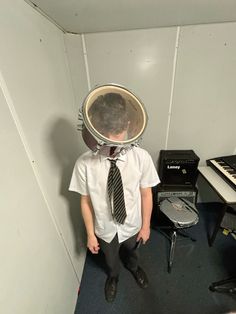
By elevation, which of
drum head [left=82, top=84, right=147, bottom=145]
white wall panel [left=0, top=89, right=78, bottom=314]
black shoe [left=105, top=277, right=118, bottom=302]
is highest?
drum head [left=82, top=84, right=147, bottom=145]

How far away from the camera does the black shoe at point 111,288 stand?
53.7 inches

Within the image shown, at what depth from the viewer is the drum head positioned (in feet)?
2.19

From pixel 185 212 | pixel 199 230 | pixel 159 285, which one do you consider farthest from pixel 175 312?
pixel 199 230

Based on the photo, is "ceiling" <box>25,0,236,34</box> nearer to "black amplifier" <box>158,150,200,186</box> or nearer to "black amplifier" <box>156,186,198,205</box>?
"black amplifier" <box>158,150,200,186</box>

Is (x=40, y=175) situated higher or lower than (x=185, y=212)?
higher

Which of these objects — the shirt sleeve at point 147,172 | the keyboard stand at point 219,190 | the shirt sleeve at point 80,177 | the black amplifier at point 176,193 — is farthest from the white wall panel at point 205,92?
the shirt sleeve at point 80,177

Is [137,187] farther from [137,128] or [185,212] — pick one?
[185,212]

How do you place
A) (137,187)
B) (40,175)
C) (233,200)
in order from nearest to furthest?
(40,175) → (137,187) → (233,200)

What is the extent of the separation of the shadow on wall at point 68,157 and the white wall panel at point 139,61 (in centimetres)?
59

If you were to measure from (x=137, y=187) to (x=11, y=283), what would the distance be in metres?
0.70

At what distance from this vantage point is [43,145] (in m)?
0.95

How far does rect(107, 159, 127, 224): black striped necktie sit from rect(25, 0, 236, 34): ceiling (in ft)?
2.69

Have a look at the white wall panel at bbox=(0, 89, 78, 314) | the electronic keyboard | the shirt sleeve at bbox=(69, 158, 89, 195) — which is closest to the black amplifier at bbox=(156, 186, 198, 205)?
the electronic keyboard

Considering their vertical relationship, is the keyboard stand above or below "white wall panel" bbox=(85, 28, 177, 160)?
below
